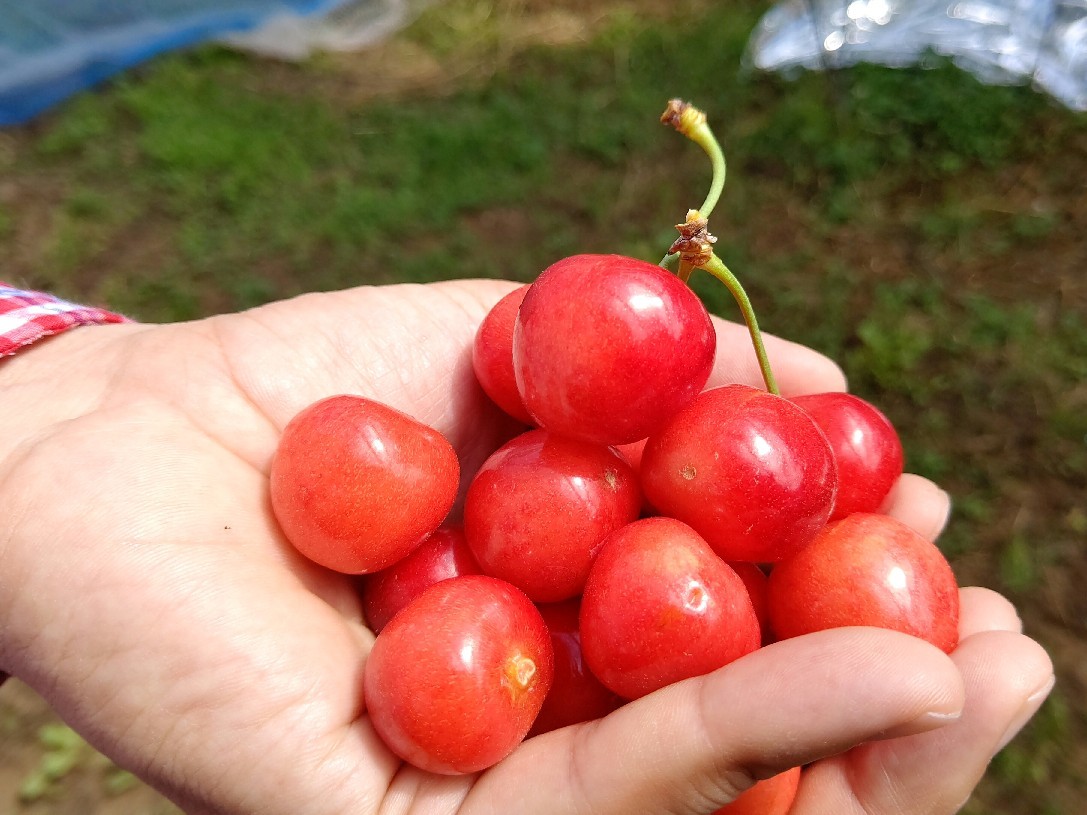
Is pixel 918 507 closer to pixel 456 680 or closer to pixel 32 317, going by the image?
pixel 456 680

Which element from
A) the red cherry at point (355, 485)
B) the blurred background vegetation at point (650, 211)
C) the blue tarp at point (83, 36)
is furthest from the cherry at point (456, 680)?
the blue tarp at point (83, 36)

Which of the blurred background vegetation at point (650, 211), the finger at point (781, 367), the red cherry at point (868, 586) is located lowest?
the blurred background vegetation at point (650, 211)

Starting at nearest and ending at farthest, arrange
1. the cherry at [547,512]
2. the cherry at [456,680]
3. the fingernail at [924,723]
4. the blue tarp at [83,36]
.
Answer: the fingernail at [924,723] < the cherry at [456,680] < the cherry at [547,512] < the blue tarp at [83,36]

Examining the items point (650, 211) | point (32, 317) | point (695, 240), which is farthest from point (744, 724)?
point (650, 211)

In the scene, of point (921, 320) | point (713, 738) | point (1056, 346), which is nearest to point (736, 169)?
point (921, 320)

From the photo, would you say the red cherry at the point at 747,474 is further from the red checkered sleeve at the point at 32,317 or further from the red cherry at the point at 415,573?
the red checkered sleeve at the point at 32,317

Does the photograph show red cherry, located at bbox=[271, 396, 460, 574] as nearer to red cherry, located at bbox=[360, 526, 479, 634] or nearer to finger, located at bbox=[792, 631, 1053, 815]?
red cherry, located at bbox=[360, 526, 479, 634]
